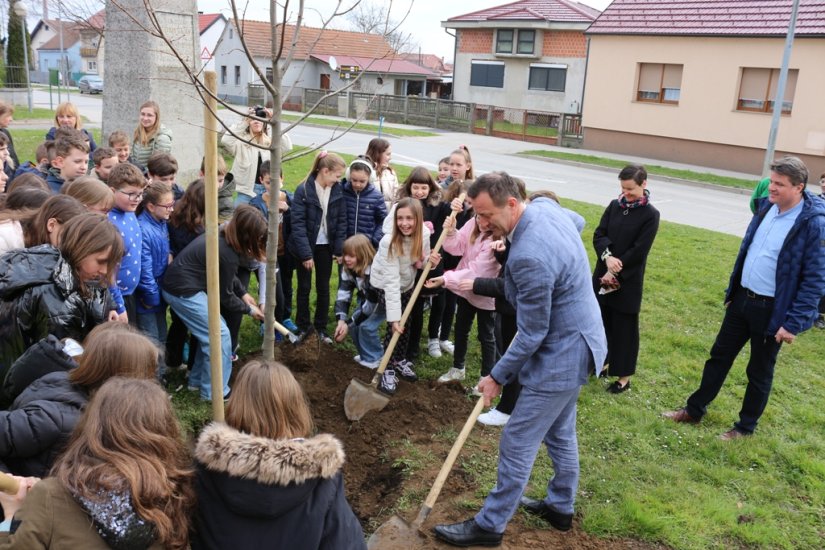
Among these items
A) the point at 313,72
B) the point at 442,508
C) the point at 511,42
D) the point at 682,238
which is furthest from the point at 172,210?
the point at 313,72

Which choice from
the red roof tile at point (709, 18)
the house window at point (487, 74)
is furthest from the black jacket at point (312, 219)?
the house window at point (487, 74)

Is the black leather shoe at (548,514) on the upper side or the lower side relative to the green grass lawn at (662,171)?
lower

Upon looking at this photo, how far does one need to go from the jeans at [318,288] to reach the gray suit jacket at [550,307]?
318cm

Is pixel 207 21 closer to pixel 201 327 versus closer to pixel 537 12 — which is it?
pixel 537 12

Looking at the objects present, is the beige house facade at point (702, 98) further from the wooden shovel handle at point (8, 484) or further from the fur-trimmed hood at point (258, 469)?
the wooden shovel handle at point (8, 484)

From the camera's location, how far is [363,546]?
2.70m

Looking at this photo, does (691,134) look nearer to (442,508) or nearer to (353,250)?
(353,250)

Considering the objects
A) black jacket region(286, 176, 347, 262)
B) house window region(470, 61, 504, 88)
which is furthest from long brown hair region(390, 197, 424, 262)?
house window region(470, 61, 504, 88)

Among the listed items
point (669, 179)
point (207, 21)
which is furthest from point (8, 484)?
point (207, 21)

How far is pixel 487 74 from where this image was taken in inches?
1537

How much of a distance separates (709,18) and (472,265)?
21.9 m

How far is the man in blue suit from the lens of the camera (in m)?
3.49

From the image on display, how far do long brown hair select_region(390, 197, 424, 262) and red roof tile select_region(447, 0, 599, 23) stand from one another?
109ft

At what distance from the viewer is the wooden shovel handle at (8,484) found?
2.27m
